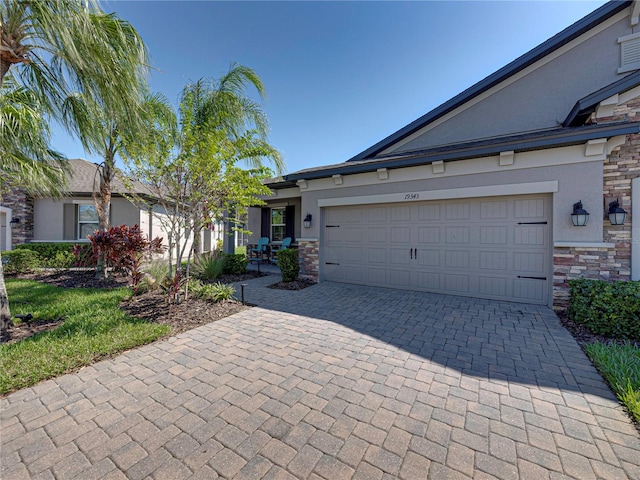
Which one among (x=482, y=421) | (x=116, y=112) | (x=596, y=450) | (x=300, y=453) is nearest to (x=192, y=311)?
(x=116, y=112)

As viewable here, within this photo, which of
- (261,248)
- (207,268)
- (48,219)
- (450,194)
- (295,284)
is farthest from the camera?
(261,248)

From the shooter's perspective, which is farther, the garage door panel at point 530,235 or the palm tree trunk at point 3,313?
the garage door panel at point 530,235

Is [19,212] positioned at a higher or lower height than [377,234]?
higher

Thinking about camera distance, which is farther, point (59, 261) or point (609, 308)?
point (59, 261)

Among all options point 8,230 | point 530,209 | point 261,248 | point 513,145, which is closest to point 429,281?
point 530,209

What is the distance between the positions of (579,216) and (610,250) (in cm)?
88

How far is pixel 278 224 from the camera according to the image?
12094 mm

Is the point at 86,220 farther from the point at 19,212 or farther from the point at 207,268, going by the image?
the point at 207,268

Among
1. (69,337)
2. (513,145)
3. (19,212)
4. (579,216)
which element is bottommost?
(69,337)

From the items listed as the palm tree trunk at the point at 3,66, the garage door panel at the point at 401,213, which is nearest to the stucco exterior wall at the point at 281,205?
the garage door panel at the point at 401,213

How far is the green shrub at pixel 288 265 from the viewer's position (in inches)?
308

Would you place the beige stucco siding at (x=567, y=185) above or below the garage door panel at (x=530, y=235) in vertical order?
above

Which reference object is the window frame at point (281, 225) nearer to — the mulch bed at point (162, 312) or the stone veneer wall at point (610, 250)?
the mulch bed at point (162, 312)

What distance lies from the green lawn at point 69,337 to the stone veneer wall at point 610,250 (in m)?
7.17
